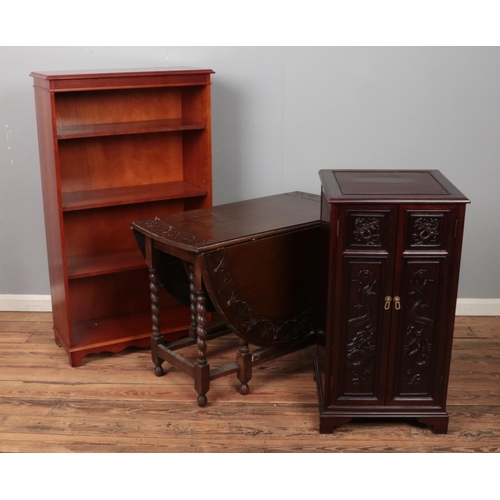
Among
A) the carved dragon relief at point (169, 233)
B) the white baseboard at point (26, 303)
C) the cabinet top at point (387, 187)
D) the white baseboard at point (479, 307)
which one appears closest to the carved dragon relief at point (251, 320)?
the carved dragon relief at point (169, 233)

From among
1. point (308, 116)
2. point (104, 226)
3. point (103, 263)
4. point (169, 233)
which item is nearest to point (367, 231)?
point (169, 233)

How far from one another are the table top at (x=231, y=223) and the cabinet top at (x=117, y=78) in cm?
67

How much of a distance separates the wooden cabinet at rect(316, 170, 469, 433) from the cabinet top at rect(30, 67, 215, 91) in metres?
1.00

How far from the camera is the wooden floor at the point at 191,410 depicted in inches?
118

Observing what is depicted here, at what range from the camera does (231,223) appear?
3.36 meters

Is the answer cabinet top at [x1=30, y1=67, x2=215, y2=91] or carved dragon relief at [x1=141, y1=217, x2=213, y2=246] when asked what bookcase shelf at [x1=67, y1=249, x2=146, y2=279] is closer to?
carved dragon relief at [x1=141, y1=217, x2=213, y2=246]

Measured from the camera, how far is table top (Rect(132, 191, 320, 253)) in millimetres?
3143

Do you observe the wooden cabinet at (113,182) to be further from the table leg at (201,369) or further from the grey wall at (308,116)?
the table leg at (201,369)

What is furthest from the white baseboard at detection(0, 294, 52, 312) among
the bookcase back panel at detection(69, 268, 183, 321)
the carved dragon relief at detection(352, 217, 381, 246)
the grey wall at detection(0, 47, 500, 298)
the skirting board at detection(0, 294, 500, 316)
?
the carved dragon relief at detection(352, 217, 381, 246)

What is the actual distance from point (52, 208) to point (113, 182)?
0.42 m

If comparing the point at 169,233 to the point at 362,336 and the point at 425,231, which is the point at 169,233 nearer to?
the point at 362,336

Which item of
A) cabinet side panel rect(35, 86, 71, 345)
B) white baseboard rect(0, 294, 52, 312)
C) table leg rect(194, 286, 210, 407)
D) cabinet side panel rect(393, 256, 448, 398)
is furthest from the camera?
white baseboard rect(0, 294, 52, 312)

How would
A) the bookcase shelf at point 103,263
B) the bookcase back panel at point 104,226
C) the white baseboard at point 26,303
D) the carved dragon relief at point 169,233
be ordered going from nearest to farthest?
the carved dragon relief at point 169,233 < the bookcase shelf at point 103,263 < the bookcase back panel at point 104,226 < the white baseboard at point 26,303

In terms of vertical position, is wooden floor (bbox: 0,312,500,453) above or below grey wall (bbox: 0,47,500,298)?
below
